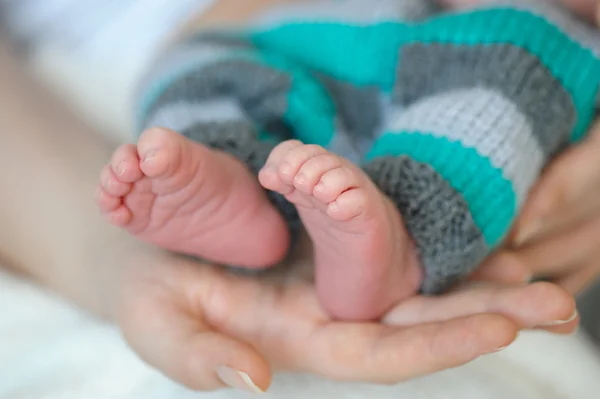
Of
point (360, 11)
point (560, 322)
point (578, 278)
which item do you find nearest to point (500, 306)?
point (560, 322)

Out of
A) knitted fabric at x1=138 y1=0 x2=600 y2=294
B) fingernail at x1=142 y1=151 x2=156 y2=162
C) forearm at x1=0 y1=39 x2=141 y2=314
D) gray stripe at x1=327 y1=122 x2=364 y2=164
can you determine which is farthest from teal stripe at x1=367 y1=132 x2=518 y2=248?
forearm at x1=0 y1=39 x2=141 y2=314

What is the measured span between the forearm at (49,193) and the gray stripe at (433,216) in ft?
1.05

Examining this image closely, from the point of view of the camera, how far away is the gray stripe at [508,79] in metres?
0.54

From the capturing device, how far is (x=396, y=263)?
477mm

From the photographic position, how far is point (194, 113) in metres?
0.57

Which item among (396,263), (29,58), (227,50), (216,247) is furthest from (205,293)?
(29,58)

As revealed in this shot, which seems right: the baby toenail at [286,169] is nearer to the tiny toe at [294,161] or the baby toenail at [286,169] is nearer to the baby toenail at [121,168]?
the tiny toe at [294,161]

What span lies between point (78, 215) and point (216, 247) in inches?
12.5

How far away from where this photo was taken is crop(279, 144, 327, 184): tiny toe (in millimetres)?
398

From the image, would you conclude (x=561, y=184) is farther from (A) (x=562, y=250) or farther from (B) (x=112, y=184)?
(B) (x=112, y=184)

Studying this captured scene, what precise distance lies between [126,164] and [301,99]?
0.76 feet

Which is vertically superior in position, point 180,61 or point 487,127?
point 487,127

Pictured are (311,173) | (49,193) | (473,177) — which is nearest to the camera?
(311,173)

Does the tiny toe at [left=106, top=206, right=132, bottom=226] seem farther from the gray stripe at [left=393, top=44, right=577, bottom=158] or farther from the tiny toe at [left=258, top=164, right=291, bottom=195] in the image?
the gray stripe at [left=393, top=44, right=577, bottom=158]
